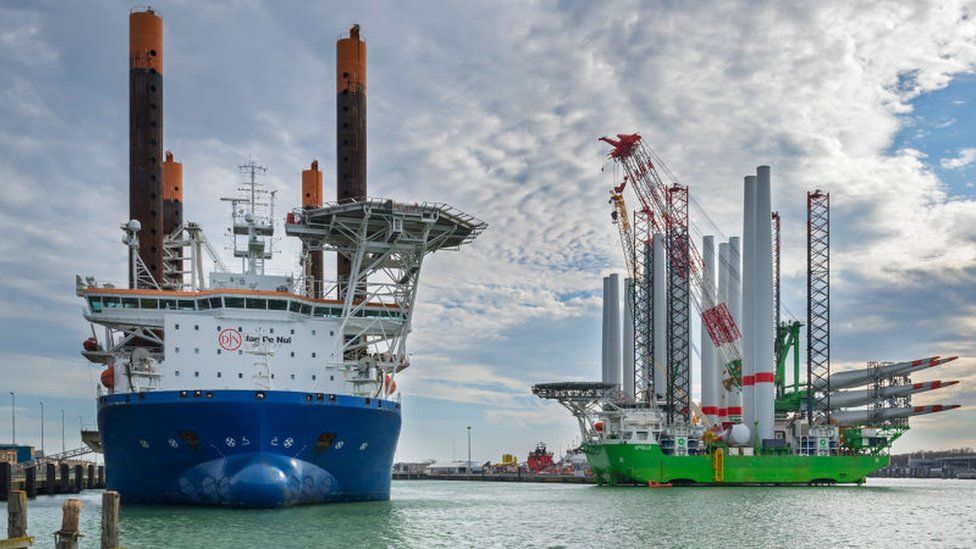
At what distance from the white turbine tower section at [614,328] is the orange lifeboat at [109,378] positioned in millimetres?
67197

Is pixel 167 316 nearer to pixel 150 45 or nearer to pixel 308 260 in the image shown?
pixel 308 260

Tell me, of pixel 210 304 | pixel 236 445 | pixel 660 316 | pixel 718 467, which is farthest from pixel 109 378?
pixel 660 316

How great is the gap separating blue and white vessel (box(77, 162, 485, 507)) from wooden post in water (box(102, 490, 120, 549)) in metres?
17.9

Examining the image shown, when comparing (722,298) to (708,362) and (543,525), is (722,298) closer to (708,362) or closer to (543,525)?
(708,362)

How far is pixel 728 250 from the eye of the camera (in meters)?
104

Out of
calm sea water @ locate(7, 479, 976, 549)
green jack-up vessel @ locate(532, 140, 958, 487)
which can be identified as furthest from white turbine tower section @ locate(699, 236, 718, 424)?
calm sea water @ locate(7, 479, 976, 549)

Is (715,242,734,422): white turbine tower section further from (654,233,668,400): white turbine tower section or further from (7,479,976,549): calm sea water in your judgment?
(7,479,976,549): calm sea water

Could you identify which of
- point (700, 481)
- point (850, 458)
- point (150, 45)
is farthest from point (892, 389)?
point (150, 45)

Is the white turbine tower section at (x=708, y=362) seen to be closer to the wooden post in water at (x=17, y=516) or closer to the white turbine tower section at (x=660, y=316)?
the white turbine tower section at (x=660, y=316)

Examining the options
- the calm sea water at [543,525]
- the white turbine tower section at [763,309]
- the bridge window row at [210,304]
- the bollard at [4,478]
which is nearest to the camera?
the calm sea water at [543,525]

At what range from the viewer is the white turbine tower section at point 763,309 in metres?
78.1

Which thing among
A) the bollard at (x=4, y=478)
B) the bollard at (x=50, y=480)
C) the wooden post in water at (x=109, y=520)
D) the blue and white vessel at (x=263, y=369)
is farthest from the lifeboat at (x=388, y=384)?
the bollard at (x=50, y=480)

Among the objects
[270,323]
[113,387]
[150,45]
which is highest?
[150,45]

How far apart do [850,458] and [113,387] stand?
58.6 meters
